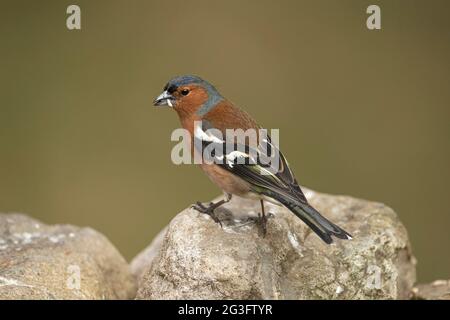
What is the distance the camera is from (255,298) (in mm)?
3305

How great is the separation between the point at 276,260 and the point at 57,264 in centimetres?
110

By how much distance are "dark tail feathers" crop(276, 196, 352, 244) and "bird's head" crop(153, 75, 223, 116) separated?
2.46ft

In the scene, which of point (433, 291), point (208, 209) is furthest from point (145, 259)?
point (433, 291)

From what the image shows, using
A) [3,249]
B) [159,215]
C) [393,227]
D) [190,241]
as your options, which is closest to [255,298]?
[190,241]

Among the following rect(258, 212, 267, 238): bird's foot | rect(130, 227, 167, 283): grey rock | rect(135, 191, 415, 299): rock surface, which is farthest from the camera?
rect(130, 227, 167, 283): grey rock

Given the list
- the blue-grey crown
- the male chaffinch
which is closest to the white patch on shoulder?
the male chaffinch

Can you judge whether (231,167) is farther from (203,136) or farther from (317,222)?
(317,222)

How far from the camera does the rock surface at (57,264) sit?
350 centimetres

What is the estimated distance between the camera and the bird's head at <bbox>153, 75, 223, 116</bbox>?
4.02 metres

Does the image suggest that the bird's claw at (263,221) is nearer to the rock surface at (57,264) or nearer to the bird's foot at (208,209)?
the bird's foot at (208,209)

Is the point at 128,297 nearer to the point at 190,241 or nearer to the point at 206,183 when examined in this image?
the point at 190,241

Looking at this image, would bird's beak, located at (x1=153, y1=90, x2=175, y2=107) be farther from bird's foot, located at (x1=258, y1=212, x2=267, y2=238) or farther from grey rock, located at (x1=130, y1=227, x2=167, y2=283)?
grey rock, located at (x1=130, y1=227, x2=167, y2=283)

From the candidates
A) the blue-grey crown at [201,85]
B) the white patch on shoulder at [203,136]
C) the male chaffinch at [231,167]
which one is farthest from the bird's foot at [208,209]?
the blue-grey crown at [201,85]

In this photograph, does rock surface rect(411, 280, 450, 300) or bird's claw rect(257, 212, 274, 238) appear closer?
bird's claw rect(257, 212, 274, 238)
